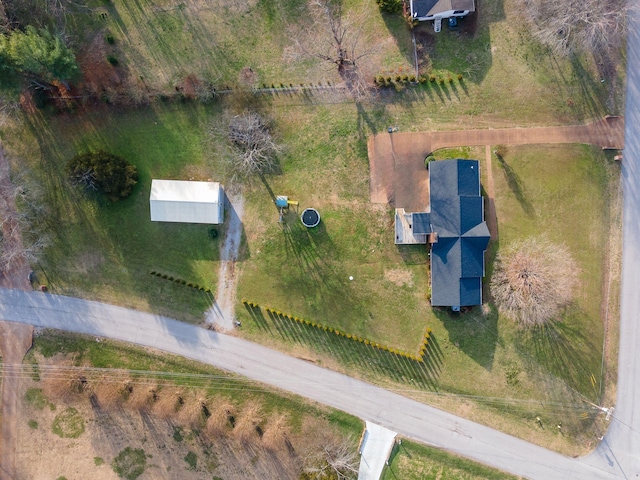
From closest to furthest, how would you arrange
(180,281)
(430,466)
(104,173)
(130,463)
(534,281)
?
(534,281)
(104,173)
(430,466)
(180,281)
(130,463)

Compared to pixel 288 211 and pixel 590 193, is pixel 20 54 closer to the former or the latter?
pixel 288 211

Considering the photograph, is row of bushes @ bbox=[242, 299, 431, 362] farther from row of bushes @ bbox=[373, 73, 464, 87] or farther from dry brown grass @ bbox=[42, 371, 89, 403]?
row of bushes @ bbox=[373, 73, 464, 87]

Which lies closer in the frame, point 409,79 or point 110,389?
point 409,79

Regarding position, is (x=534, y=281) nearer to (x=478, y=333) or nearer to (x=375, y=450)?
(x=478, y=333)

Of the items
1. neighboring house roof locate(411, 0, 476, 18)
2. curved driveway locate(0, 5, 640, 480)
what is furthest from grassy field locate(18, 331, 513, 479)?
neighboring house roof locate(411, 0, 476, 18)

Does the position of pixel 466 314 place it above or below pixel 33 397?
above

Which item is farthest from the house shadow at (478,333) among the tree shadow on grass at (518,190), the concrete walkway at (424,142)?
the concrete walkway at (424,142)

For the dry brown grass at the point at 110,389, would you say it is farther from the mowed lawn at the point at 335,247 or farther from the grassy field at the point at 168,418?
the mowed lawn at the point at 335,247

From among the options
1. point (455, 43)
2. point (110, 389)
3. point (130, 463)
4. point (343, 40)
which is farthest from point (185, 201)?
point (455, 43)
